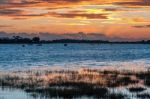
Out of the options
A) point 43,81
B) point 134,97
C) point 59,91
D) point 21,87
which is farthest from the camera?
point 43,81

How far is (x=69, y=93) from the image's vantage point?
1243 inches

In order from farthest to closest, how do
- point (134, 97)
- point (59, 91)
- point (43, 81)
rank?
point (43, 81)
point (59, 91)
point (134, 97)

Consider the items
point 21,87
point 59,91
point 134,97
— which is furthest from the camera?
point 21,87

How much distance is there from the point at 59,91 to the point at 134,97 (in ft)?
18.2

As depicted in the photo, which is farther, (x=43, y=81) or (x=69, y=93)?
(x=43, y=81)

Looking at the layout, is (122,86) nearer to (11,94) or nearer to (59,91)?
(59,91)

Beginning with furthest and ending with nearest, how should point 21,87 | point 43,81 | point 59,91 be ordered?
point 43,81, point 21,87, point 59,91

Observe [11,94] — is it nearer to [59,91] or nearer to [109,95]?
[59,91]

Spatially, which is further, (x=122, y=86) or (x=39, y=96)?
(x=122, y=86)

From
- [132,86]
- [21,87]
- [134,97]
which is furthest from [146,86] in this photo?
[21,87]

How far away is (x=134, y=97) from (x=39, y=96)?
20.8ft

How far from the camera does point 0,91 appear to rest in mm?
33125

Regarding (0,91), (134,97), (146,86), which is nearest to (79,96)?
(134,97)

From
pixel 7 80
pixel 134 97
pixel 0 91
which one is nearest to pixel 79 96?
pixel 134 97
